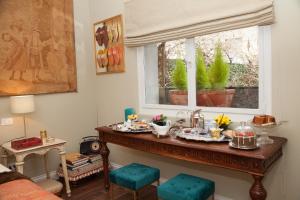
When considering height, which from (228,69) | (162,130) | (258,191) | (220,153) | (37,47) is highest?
(37,47)

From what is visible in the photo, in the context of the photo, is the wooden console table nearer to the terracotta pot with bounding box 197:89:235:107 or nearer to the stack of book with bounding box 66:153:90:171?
the terracotta pot with bounding box 197:89:235:107

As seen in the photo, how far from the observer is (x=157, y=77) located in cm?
305

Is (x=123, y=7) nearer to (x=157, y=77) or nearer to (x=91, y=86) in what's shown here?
(x=157, y=77)

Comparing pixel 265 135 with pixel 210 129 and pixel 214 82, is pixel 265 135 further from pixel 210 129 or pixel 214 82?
pixel 214 82

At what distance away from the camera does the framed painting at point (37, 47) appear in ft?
9.27

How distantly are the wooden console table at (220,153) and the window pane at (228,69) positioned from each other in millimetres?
557

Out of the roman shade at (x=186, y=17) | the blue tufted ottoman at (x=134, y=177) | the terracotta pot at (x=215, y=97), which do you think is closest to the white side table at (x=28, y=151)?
the blue tufted ottoman at (x=134, y=177)

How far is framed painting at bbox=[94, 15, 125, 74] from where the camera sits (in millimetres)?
3201

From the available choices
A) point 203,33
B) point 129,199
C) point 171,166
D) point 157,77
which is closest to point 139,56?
point 157,77

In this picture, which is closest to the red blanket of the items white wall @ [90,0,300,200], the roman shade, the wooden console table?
the wooden console table

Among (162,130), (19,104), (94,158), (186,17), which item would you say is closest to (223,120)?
(162,130)

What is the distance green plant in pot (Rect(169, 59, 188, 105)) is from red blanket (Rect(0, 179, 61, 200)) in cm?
170

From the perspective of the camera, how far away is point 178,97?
282 centimetres

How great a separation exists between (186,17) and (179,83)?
0.71m
